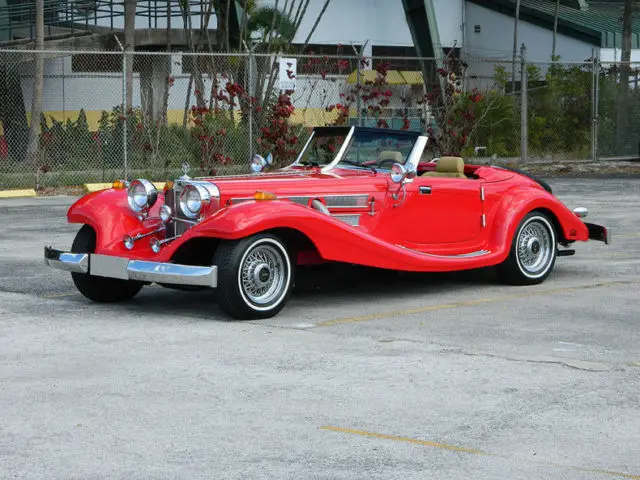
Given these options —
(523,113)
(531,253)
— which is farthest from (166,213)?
(523,113)

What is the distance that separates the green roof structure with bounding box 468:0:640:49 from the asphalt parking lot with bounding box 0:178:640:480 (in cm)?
4280

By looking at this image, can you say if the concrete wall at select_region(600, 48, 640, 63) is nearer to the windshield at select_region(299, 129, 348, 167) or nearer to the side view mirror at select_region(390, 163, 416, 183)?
the windshield at select_region(299, 129, 348, 167)

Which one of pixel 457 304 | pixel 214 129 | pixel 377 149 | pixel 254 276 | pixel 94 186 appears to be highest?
pixel 214 129

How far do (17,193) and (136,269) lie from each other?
511 inches

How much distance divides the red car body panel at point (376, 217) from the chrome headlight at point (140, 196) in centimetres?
10

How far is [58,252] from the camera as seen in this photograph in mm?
9602

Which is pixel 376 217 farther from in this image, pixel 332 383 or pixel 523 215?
pixel 332 383

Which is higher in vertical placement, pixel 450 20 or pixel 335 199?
pixel 450 20

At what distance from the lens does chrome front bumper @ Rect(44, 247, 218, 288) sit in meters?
8.54

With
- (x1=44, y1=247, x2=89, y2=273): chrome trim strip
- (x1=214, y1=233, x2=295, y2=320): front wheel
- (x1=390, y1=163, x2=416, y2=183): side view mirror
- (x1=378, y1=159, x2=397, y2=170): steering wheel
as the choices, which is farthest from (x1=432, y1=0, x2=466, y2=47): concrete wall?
(x1=214, y1=233, x2=295, y2=320): front wheel

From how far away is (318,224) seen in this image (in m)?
9.09

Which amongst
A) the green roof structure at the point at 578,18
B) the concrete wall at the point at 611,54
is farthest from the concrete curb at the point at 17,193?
the concrete wall at the point at 611,54

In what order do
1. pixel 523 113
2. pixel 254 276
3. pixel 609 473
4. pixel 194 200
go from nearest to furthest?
pixel 609 473 < pixel 254 276 < pixel 194 200 < pixel 523 113

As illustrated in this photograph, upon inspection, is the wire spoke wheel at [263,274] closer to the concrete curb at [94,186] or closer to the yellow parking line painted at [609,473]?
the yellow parking line painted at [609,473]
